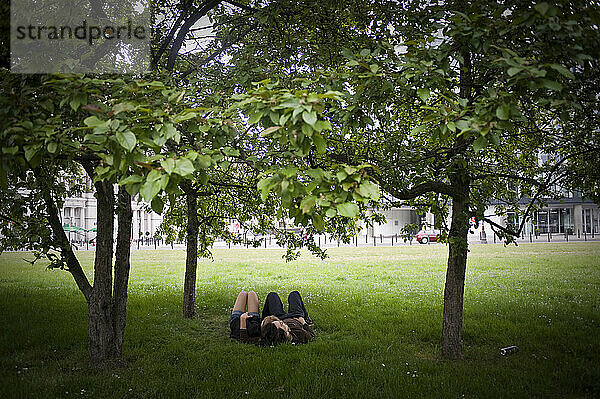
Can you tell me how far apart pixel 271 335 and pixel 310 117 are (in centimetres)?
505

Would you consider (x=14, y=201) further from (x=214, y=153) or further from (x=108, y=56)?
(x=214, y=153)

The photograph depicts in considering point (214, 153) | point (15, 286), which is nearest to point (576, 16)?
point (214, 153)

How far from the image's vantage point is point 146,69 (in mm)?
6551

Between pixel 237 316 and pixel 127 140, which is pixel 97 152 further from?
pixel 237 316

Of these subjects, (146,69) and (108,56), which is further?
(108,56)

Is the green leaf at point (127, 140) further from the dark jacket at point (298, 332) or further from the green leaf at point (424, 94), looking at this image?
→ the dark jacket at point (298, 332)

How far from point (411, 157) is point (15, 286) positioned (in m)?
13.3

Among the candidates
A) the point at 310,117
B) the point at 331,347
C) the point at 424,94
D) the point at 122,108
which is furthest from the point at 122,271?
the point at 424,94

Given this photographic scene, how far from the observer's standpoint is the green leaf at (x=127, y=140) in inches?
109

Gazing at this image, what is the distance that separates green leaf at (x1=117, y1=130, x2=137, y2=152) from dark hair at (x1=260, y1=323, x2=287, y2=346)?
16.1 feet

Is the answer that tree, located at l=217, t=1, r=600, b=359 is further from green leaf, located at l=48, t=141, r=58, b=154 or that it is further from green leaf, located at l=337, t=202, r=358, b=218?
green leaf, located at l=48, t=141, r=58, b=154

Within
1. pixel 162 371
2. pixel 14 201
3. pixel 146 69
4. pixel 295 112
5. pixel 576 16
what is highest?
pixel 146 69

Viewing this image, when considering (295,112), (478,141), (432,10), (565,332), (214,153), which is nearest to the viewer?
(295,112)

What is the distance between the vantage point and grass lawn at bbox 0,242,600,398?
→ 531cm
